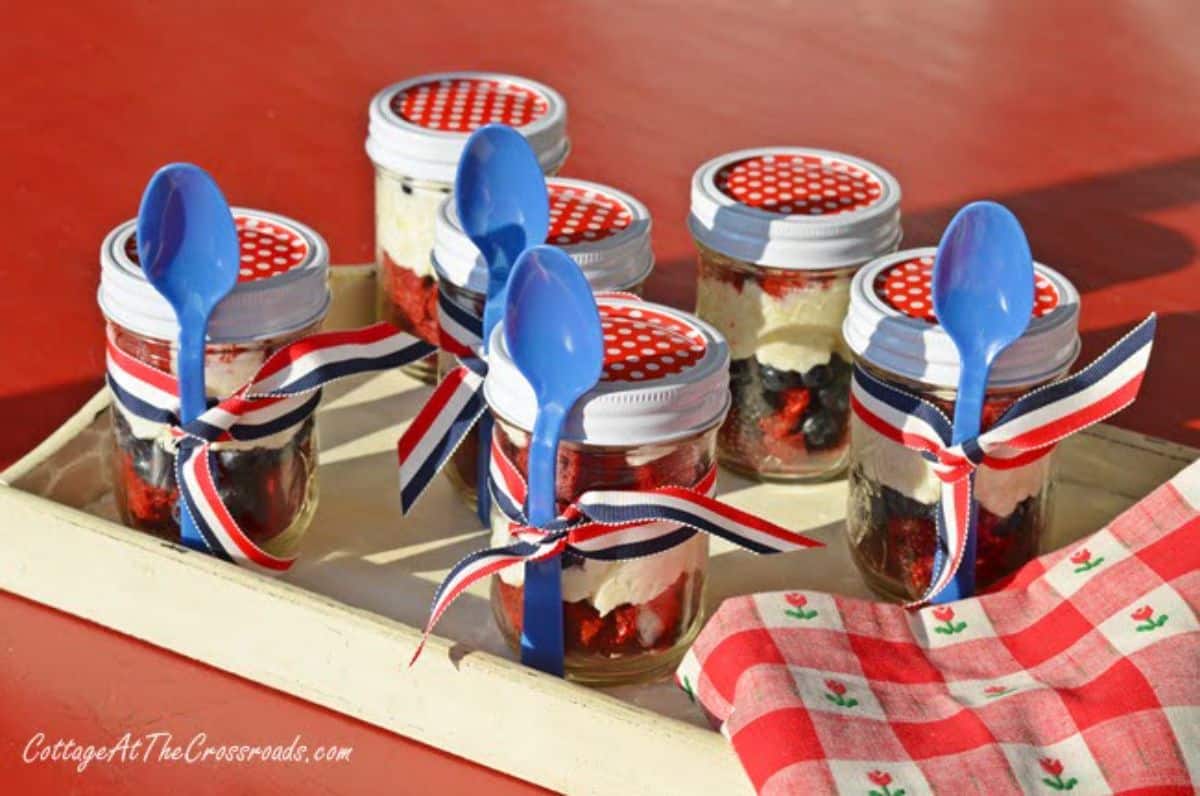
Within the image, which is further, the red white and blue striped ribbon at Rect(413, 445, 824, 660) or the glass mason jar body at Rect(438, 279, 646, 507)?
the glass mason jar body at Rect(438, 279, 646, 507)

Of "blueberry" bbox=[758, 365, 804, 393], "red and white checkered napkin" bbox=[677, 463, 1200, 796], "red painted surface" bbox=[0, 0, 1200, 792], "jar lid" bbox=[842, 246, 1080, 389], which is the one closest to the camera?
"red and white checkered napkin" bbox=[677, 463, 1200, 796]

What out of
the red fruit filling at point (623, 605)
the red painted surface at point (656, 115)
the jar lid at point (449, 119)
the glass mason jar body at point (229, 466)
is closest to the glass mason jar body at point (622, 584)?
the red fruit filling at point (623, 605)

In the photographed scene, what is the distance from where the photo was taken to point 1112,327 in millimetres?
1140

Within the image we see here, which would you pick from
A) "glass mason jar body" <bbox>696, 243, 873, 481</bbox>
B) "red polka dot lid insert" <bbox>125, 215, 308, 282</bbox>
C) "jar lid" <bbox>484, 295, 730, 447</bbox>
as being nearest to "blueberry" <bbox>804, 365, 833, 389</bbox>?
"glass mason jar body" <bbox>696, 243, 873, 481</bbox>

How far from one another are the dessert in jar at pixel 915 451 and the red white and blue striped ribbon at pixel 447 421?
150 millimetres

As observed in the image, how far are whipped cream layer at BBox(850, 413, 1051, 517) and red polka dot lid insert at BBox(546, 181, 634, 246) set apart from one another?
0.45 feet

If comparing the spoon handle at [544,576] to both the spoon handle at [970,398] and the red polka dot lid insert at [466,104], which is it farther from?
the red polka dot lid insert at [466,104]

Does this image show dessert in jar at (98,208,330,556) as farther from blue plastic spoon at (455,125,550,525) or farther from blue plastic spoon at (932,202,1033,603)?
blue plastic spoon at (932,202,1033,603)

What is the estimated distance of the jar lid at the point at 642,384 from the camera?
70 cm

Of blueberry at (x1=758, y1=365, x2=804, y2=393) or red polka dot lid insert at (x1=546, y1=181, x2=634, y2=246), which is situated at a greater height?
red polka dot lid insert at (x1=546, y1=181, x2=634, y2=246)

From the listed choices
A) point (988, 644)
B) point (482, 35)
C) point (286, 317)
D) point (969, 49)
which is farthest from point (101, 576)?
point (969, 49)

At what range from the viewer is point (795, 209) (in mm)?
855

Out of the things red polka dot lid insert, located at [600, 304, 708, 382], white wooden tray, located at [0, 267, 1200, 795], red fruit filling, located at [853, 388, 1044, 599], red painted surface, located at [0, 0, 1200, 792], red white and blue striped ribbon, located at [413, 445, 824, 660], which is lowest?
red painted surface, located at [0, 0, 1200, 792]

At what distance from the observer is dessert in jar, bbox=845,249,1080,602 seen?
2.48ft
